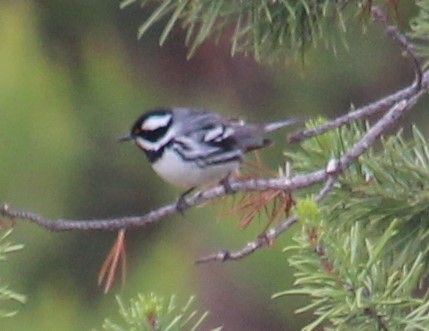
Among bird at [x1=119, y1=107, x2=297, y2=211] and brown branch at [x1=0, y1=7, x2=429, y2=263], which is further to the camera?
bird at [x1=119, y1=107, x2=297, y2=211]

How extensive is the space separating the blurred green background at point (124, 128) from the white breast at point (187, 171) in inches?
30.8

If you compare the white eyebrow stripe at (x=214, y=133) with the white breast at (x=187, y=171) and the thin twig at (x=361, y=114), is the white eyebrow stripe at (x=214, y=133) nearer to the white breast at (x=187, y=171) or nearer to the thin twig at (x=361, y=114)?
the white breast at (x=187, y=171)

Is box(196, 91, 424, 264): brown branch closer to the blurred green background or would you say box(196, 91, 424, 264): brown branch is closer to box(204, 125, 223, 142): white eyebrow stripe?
box(204, 125, 223, 142): white eyebrow stripe

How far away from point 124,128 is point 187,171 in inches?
46.3

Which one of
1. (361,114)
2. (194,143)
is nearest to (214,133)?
(194,143)

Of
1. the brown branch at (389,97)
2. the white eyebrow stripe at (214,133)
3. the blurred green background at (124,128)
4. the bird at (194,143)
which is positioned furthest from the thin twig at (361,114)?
the blurred green background at (124,128)

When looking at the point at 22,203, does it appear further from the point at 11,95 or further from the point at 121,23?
the point at 121,23

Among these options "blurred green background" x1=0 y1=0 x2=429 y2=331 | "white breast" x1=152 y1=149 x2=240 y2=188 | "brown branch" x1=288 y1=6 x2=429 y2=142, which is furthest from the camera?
"blurred green background" x1=0 y1=0 x2=429 y2=331

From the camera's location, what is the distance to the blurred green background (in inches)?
112

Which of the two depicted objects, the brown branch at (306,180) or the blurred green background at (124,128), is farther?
the blurred green background at (124,128)

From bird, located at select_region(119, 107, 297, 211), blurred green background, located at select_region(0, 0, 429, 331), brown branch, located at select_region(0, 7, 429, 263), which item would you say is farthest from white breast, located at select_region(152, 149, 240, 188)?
blurred green background, located at select_region(0, 0, 429, 331)

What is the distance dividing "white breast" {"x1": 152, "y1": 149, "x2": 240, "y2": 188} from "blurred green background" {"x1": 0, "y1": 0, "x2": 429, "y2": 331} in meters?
0.78

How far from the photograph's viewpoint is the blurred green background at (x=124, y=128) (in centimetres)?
283

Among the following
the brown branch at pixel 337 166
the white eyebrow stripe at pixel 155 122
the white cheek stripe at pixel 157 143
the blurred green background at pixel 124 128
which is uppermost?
the brown branch at pixel 337 166
